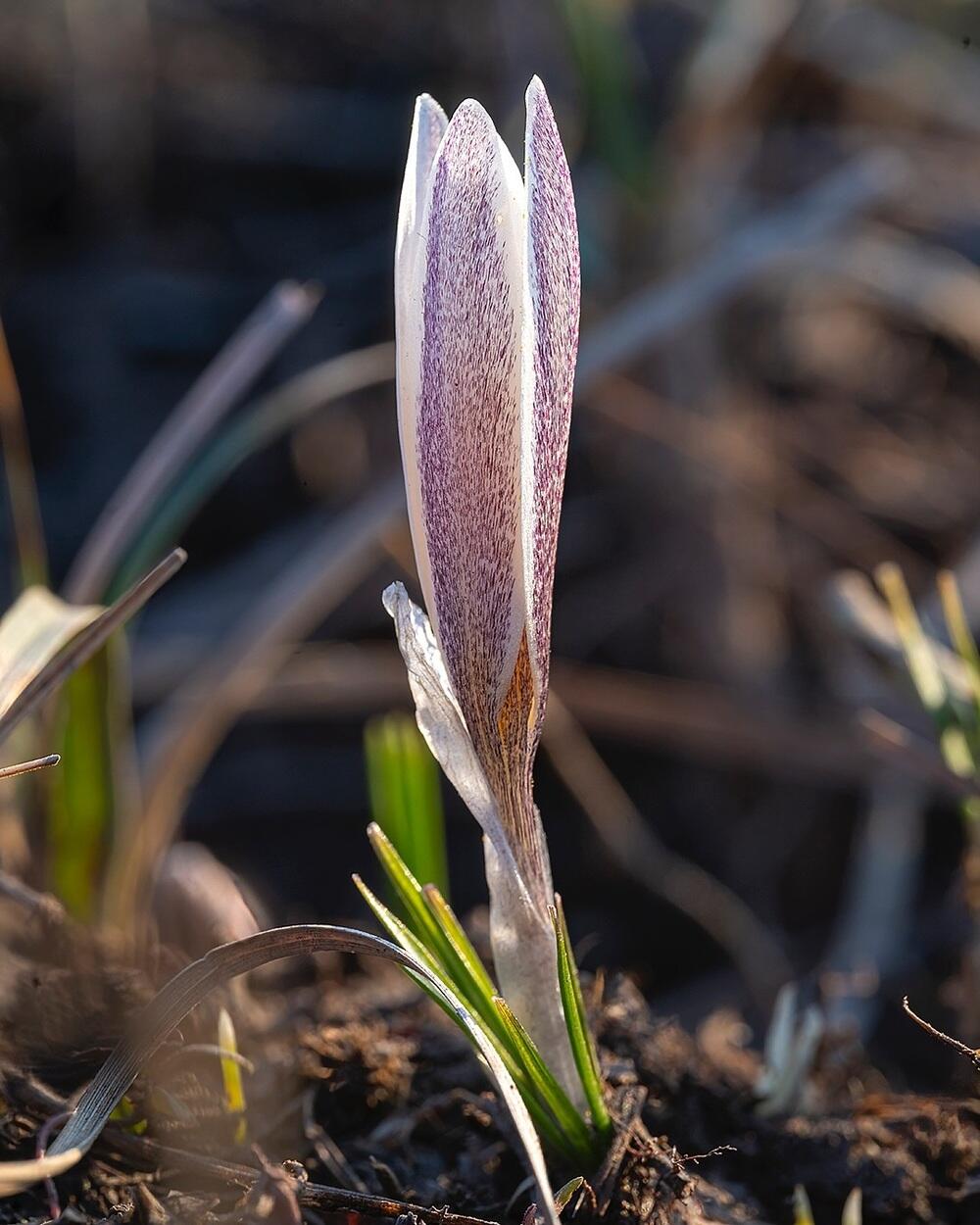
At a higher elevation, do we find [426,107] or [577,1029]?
[426,107]

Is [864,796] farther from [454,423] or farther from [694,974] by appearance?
[454,423]

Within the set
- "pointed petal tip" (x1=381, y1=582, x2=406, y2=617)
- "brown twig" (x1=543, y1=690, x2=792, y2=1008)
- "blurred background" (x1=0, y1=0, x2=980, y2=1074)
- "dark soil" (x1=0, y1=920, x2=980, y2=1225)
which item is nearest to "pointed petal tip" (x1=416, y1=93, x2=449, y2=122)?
"pointed petal tip" (x1=381, y1=582, x2=406, y2=617)

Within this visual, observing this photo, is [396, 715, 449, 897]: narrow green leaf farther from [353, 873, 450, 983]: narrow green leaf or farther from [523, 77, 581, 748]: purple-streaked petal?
[523, 77, 581, 748]: purple-streaked petal

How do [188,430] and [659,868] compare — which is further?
[659,868]

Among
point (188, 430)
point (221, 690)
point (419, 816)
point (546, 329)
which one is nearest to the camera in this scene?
point (546, 329)

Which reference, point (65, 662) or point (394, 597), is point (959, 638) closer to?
point (394, 597)

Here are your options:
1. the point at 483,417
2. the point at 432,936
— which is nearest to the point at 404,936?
the point at 432,936

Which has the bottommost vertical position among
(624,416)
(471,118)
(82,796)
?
(82,796)

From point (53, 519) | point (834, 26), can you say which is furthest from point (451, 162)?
point (834, 26)
